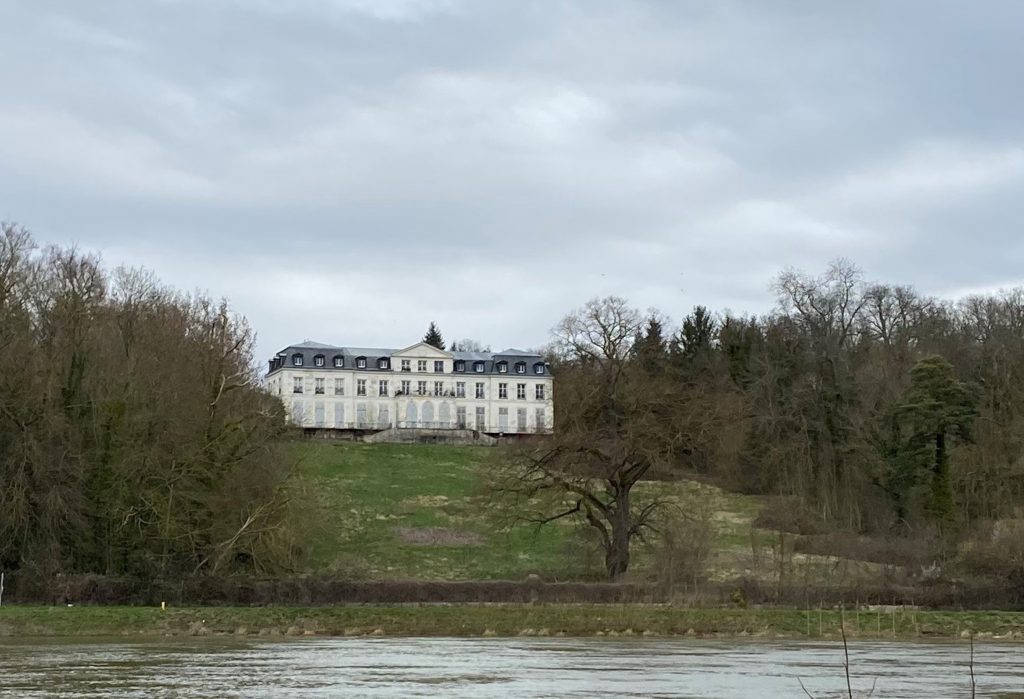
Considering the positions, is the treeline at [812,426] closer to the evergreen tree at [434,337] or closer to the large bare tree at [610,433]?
the large bare tree at [610,433]

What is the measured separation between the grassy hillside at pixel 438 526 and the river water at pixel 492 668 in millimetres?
20493

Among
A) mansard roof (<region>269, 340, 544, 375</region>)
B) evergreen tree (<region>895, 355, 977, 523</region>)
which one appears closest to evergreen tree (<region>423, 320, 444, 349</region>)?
mansard roof (<region>269, 340, 544, 375</region>)

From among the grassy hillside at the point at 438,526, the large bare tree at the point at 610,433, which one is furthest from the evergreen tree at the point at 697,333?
the large bare tree at the point at 610,433

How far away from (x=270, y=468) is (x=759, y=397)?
45.2 m

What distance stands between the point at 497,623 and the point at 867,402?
48.6 meters

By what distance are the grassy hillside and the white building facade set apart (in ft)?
143

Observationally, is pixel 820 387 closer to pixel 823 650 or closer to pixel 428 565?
pixel 428 565

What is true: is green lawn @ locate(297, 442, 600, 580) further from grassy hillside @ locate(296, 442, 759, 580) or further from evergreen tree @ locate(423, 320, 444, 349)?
evergreen tree @ locate(423, 320, 444, 349)

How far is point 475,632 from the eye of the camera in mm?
41906

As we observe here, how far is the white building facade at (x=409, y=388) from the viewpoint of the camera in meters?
140

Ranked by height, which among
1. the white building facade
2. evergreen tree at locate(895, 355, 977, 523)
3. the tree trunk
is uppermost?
the white building facade

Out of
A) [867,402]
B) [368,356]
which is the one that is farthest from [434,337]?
[867,402]

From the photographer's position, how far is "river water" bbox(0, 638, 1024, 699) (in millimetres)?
24766

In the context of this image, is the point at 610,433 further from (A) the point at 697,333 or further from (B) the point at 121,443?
(A) the point at 697,333
